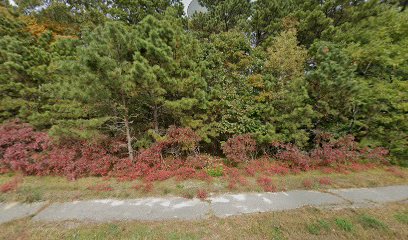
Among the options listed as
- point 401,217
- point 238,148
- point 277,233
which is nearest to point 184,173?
point 238,148

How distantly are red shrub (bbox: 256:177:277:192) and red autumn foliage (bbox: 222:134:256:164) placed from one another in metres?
1.28

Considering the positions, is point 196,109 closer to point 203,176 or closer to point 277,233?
point 203,176

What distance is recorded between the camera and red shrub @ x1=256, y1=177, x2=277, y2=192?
16.1ft

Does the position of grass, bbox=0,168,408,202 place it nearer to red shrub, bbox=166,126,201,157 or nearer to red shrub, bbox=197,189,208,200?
red shrub, bbox=197,189,208,200

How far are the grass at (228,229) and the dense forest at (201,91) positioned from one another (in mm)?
2850

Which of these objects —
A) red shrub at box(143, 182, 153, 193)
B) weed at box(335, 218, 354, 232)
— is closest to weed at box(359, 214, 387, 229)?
weed at box(335, 218, 354, 232)

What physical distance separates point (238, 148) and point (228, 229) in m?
3.54

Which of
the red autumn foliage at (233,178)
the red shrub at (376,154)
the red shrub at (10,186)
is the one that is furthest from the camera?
the red shrub at (376,154)

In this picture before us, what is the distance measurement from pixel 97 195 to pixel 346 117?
10824mm

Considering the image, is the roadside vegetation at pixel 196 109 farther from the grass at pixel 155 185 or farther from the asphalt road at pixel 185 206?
the asphalt road at pixel 185 206

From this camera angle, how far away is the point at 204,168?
6223 millimetres

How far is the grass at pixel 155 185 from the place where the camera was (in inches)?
181

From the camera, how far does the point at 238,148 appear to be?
6.53 metres

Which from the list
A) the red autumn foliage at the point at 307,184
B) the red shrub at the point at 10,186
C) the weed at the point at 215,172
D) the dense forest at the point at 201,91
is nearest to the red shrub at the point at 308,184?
the red autumn foliage at the point at 307,184
